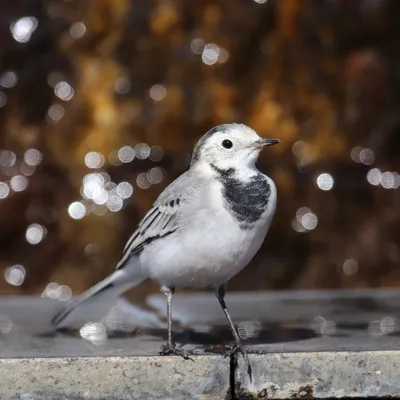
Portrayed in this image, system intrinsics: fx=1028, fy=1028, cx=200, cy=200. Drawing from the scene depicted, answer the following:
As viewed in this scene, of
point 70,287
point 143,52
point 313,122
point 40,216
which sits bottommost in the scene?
point 70,287

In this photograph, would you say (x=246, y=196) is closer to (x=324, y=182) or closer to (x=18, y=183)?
(x=324, y=182)

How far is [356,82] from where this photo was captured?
7.82 metres

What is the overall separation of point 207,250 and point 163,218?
0.36 metres

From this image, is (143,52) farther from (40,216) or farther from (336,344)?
(336,344)

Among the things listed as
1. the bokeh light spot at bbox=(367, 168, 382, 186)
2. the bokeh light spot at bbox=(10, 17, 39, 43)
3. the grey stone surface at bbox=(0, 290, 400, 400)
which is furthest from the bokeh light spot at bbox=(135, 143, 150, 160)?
the grey stone surface at bbox=(0, 290, 400, 400)

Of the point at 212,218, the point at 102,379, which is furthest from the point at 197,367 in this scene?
the point at 212,218

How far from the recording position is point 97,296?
5230 millimetres

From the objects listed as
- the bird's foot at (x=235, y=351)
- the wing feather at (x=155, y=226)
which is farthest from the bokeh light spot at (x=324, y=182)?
the bird's foot at (x=235, y=351)

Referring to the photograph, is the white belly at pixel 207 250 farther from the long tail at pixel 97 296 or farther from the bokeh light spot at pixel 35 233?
the bokeh light spot at pixel 35 233

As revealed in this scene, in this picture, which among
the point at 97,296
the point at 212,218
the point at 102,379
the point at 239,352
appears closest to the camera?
the point at 102,379

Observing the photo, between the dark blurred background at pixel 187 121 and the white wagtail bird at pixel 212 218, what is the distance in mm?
2819

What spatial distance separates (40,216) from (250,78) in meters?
1.91

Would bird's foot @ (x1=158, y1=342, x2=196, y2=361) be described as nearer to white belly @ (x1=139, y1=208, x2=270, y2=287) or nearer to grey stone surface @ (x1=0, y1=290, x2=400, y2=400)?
grey stone surface @ (x1=0, y1=290, x2=400, y2=400)

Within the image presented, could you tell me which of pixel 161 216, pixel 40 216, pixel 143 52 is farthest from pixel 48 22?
pixel 161 216
